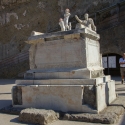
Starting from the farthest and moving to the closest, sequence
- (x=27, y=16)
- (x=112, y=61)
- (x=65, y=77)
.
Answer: (x=27, y=16) < (x=112, y=61) < (x=65, y=77)

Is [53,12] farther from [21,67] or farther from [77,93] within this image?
[77,93]

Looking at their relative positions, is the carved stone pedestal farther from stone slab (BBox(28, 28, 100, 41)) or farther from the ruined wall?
the ruined wall

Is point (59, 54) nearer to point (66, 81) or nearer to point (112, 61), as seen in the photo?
point (66, 81)

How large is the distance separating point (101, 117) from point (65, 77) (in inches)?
55.6

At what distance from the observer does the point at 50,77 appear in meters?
5.15

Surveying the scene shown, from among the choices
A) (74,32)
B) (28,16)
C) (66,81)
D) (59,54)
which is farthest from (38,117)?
(28,16)

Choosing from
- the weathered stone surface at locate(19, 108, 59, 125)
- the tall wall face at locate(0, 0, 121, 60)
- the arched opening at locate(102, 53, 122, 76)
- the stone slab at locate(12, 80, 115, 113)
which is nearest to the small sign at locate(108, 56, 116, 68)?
the arched opening at locate(102, 53, 122, 76)

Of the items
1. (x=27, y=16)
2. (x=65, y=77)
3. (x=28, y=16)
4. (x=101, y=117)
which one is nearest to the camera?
(x=101, y=117)

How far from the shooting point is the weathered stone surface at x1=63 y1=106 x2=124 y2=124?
3.88 metres

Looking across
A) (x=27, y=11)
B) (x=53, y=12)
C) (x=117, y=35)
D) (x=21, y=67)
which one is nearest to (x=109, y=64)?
(x=117, y=35)

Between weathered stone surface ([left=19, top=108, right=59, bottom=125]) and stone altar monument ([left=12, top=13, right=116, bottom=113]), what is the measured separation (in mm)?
585

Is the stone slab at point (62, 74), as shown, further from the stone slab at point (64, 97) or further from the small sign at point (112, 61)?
the small sign at point (112, 61)

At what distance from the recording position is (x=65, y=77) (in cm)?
492

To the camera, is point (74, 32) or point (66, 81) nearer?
point (66, 81)
